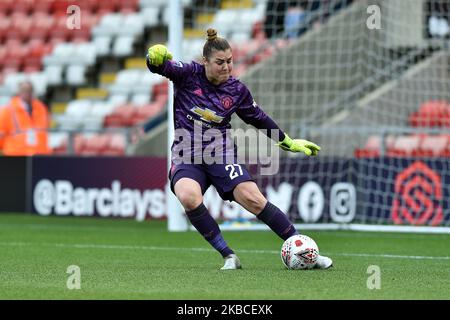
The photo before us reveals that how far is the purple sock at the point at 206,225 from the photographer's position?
8258 mm

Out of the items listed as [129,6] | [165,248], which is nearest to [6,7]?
[129,6]

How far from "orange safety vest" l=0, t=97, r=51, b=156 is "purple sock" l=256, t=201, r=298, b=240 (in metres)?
8.88

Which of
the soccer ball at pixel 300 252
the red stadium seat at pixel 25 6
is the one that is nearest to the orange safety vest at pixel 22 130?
the red stadium seat at pixel 25 6

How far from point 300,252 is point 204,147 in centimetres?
107

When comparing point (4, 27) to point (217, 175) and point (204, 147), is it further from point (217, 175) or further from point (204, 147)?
point (217, 175)

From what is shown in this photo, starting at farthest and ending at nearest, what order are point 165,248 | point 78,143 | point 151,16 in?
point 151,16, point 78,143, point 165,248

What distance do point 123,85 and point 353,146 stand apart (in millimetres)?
6543

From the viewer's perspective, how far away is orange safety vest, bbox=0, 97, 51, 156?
1670 cm

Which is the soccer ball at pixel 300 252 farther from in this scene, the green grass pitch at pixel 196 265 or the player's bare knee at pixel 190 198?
the player's bare knee at pixel 190 198

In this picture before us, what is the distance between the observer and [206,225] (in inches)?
327

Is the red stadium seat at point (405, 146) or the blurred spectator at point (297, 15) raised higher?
the blurred spectator at point (297, 15)

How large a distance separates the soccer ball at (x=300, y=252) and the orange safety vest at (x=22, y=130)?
9.09 meters

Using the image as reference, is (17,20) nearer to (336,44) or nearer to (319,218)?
(336,44)

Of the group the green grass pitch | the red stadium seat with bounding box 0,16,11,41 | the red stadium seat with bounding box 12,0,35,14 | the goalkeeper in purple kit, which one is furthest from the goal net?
the red stadium seat with bounding box 0,16,11,41
